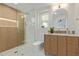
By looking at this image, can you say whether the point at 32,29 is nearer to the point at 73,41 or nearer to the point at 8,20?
the point at 8,20

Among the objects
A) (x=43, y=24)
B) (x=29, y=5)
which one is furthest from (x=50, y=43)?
(x=29, y=5)

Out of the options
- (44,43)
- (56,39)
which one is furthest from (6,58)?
(56,39)

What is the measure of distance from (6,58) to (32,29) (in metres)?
1.48

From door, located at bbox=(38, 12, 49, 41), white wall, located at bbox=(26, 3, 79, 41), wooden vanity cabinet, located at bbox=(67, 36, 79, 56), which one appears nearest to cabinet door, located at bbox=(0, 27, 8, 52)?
white wall, located at bbox=(26, 3, 79, 41)

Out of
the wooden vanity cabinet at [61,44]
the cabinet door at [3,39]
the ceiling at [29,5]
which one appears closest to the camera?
the ceiling at [29,5]

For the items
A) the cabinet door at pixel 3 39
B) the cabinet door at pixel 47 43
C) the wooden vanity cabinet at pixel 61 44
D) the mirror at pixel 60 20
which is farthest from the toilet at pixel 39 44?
the cabinet door at pixel 3 39

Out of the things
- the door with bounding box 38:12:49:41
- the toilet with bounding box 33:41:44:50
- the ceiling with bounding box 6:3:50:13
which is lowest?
the toilet with bounding box 33:41:44:50

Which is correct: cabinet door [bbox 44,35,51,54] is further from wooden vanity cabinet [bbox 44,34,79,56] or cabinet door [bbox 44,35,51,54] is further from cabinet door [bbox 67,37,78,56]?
cabinet door [bbox 67,37,78,56]

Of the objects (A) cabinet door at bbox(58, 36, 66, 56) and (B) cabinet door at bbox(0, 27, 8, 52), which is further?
(B) cabinet door at bbox(0, 27, 8, 52)

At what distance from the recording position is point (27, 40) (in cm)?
315

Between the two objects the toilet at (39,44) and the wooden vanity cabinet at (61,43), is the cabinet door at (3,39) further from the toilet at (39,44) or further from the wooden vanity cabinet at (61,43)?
the wooden vanity cabinet at (61,43)

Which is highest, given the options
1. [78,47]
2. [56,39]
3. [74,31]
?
[74,31]

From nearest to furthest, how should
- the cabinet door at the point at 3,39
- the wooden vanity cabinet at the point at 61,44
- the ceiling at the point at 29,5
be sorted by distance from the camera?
1. the ceiling at the point at 29,5
2. the wooden vanity cabinet at the point at 61,44
3. the cabinet door at the point at 3,39

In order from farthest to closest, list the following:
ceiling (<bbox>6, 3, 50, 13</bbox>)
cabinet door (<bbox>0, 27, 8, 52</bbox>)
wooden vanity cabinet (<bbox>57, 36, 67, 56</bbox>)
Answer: cabinet door (<bbox>0, 27, 8, 52</bbox>) → wooden vanity cabinet (<bbox>57, 36, 67, 56</bbox>) → ceiling (<bbox>6, 3, 50, 13</bbox>)
